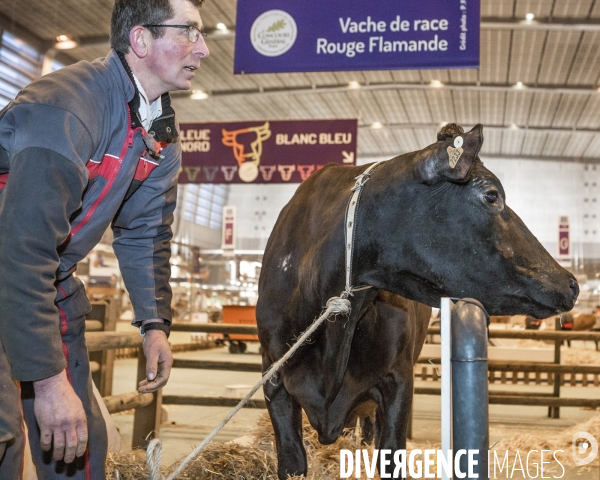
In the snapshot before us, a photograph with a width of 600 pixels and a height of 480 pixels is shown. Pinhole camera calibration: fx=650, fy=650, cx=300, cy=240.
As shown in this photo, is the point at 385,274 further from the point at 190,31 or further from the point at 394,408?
the point at 190,31

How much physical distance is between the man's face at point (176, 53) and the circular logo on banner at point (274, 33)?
116 inches

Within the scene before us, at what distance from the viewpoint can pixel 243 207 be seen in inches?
924

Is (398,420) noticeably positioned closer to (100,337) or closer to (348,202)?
(348,202)

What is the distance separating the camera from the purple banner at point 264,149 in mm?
7453

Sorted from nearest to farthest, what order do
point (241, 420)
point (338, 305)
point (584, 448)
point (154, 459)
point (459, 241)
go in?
point (154, 459) < point (459, 241) < point (338, 305) < point (584, 448) < point (241, 420)

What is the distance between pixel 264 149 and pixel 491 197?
5.82 meters

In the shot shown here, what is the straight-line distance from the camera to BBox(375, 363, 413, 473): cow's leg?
9.39 feet

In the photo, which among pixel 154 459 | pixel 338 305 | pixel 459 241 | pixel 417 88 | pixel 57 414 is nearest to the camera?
pixel 57 414

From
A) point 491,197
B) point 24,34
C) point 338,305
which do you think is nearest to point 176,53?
point 338,305

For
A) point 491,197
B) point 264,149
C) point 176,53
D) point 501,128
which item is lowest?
point 491,197

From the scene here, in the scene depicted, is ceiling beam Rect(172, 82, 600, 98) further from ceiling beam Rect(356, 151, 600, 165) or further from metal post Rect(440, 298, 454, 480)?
metal post Rect(440, 298, 454, 480)

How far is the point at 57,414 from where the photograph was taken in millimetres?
1458

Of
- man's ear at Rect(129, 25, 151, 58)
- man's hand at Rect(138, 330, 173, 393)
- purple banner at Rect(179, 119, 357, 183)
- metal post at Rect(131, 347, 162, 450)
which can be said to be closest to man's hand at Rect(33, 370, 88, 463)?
man's hand at Rect(138, 330, 173, 393)

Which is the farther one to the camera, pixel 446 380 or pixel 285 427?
pixel 285 427
